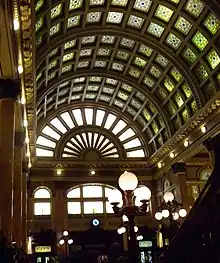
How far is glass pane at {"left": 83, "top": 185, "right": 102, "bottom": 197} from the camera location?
69.3 ft

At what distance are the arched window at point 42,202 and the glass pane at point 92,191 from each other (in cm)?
197

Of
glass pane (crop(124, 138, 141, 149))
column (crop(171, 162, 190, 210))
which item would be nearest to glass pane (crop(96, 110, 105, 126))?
glass pane (crop(124, 138, 141, 149))

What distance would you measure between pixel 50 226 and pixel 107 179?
12.6ft

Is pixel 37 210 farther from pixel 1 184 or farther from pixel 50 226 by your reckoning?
pixel 1 184

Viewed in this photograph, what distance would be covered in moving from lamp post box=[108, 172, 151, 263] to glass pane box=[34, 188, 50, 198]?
48.7 feet

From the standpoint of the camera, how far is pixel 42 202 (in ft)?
66.4

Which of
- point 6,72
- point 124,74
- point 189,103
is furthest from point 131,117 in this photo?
point 6,72

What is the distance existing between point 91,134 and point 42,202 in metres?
4.56

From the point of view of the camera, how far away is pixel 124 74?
19328 mm

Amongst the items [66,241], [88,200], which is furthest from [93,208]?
[66,241]

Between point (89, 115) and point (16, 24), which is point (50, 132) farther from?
point (16, 24)

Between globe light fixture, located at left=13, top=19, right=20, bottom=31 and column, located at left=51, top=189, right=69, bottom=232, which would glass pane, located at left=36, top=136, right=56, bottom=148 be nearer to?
column, located at left=51, top=189, right=69, bottom=232

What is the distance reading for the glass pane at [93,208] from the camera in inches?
821

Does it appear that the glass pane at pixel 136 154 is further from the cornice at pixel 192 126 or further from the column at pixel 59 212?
the column at pixel 59 212
